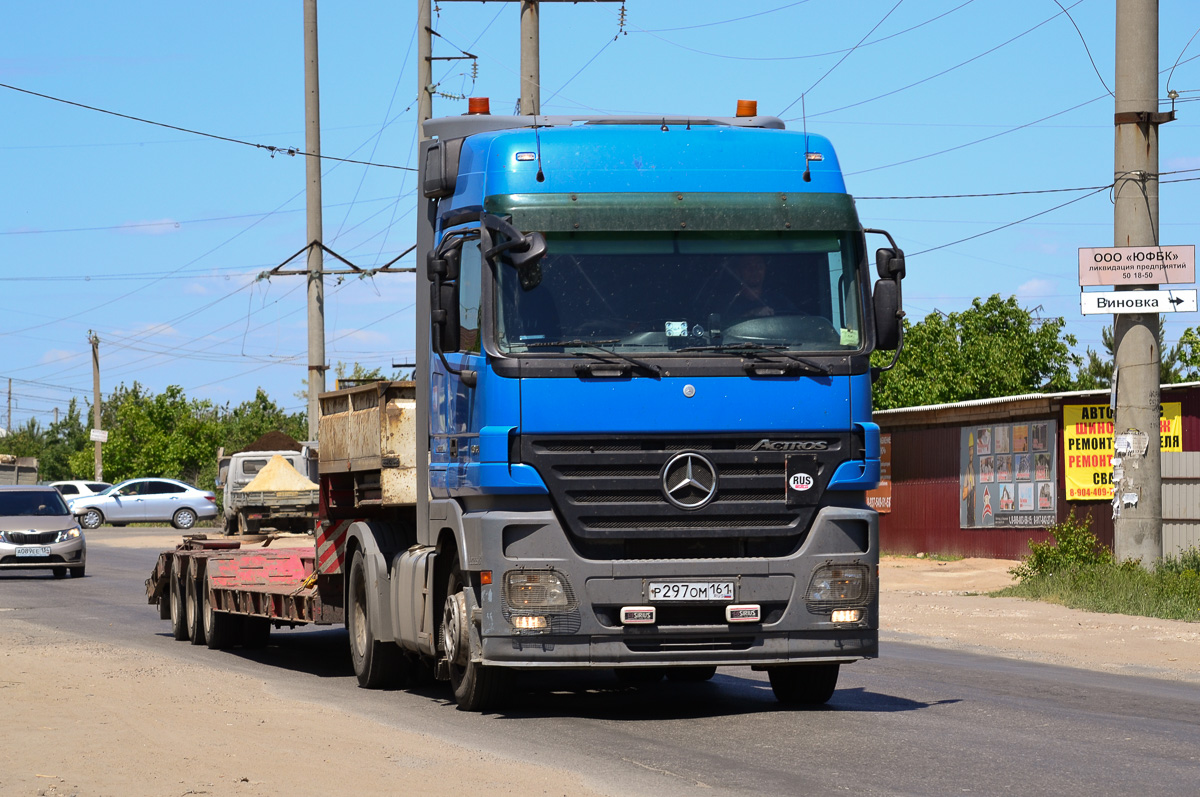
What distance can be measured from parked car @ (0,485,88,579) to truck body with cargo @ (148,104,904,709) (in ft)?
69.1

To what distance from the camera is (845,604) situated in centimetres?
1004

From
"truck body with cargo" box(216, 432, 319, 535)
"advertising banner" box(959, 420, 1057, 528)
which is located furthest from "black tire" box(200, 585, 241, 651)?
"advertising banner" box(959, 420, 1057, 528)

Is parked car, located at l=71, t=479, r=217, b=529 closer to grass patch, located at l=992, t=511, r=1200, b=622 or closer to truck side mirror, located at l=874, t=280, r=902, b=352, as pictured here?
grass patch, located at l=992, t=511, r=1200, b=622

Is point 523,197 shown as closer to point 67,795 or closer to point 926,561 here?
point 67,795

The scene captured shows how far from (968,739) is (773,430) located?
7.06 feet

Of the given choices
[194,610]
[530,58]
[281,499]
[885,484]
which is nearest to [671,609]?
[194,610]

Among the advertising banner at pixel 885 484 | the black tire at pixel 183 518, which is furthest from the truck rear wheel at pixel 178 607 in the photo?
the black tire at pixel 183 518

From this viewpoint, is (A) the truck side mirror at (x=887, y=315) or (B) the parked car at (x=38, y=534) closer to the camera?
(A) the truck side mirror at (x=887, y=315)

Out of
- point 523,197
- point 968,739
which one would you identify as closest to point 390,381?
point 523,197

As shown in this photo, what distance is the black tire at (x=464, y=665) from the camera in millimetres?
10273

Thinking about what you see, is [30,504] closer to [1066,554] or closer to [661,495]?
[1066,554]

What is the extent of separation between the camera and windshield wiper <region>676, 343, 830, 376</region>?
9.89 meters

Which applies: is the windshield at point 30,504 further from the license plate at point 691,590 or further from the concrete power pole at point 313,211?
the license plate at point 691,590

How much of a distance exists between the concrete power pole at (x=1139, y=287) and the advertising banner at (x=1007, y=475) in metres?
7.59
